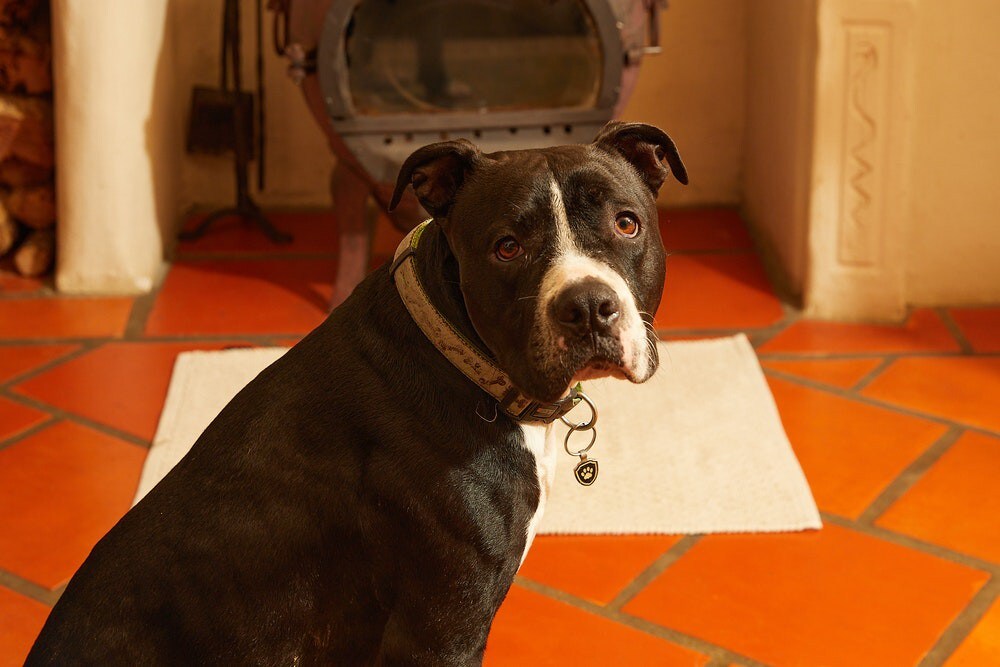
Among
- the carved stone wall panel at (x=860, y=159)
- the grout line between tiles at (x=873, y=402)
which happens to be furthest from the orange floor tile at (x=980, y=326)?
the grout line between tiles at (x=873, y=402)

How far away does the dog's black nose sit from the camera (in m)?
1.45

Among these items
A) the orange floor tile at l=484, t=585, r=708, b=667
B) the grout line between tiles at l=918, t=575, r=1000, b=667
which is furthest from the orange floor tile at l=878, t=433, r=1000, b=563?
the orange floor tile at l=484, t=585, r=708, b=667

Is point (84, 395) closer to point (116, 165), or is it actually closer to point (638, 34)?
point (116, 165)

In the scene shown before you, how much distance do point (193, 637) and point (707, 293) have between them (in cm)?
224

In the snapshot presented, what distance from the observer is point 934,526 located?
2406mm

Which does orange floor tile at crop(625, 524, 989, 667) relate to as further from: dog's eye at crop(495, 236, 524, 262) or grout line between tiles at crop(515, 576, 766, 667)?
dog's eye at crop(495, 236, 524, 262)

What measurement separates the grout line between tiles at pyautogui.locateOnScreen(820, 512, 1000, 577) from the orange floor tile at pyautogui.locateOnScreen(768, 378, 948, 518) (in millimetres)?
33

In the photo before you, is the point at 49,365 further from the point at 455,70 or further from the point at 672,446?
the point at 672,446

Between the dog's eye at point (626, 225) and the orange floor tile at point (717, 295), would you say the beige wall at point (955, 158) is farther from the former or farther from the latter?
the dog's eye at point (626, 225)

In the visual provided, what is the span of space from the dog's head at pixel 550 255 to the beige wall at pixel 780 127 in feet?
5.81

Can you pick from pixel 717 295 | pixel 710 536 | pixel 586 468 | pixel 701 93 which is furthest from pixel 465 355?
pixel 701 93

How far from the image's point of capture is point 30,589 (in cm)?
224

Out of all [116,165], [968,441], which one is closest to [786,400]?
[968,441]

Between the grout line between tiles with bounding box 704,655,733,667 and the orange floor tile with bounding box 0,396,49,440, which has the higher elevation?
the orange floor tile with bounding box 0,396,49,440
